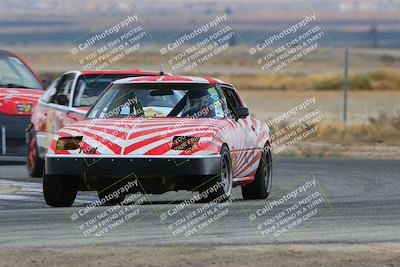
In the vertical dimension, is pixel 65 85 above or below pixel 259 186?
below

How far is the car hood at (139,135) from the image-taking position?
13766 millimetres

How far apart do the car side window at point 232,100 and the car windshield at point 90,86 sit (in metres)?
3.07

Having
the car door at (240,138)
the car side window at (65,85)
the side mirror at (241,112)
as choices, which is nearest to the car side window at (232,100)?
the car door at (240,138)

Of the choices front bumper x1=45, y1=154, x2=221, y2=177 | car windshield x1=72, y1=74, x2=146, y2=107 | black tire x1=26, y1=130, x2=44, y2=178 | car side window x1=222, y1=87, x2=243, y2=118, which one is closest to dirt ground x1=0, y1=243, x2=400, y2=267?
front bumper x1=45, y1=154, x2=221, y2=177

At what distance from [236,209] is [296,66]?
89.4m

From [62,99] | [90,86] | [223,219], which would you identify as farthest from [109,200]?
[90,86]

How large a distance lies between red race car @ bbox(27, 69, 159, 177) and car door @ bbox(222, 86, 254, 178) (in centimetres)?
292

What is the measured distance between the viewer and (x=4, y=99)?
21250mm

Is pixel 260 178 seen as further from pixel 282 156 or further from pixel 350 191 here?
pixel 282 156

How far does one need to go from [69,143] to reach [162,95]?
159 centimetres

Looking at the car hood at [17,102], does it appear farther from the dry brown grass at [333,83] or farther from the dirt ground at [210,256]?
the dry brown grass at [333,83]

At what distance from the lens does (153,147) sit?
13758mm

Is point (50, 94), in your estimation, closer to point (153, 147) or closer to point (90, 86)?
point (90, 86)

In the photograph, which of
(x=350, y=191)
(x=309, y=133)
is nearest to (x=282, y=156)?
(x=309, y=133)
